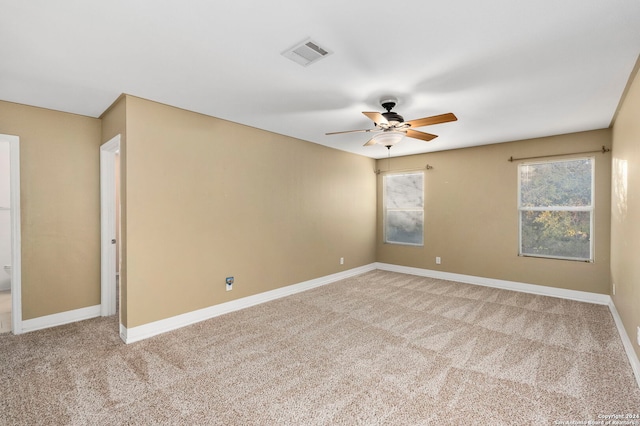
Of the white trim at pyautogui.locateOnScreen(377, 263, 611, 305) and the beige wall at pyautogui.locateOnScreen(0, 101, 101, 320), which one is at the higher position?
the beige wall at pyautogui.locateOnScreen(0, 101, 101, 320)

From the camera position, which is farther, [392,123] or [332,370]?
[392,123]

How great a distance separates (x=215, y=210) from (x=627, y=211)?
4257mm

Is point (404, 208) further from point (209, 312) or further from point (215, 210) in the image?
point (209, 312)

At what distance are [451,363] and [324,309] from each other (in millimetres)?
1728

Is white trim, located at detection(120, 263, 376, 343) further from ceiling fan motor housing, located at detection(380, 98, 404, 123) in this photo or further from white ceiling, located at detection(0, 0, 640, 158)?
ceiling fan motor housing, located at detection(380, 98, 404, 123)

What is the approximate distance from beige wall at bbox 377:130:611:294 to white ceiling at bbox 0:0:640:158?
1.16m

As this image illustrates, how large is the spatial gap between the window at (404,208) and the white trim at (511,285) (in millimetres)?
548

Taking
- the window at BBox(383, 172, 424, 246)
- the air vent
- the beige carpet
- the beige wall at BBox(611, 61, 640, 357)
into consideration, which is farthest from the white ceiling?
the window at BBox(383, 172, 424, 246)

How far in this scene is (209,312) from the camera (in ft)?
11.9

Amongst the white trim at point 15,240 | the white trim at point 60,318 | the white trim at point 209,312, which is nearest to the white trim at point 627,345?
the white trim at point 209,312

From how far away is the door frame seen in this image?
362 centimetres

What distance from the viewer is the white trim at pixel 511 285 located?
165 inches

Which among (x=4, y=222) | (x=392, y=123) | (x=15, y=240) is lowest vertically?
(x=15, y=240)

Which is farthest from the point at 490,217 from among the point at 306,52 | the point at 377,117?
the point at 306,52
